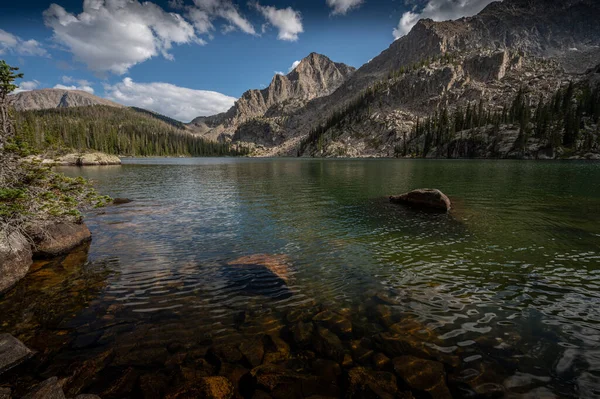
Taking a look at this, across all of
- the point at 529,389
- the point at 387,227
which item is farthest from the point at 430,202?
the point at 529,389

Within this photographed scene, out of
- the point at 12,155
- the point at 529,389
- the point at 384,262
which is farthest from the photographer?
the point at 384,262

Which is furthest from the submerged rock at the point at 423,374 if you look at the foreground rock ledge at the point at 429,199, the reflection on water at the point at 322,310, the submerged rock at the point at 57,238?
the foreground rock ledge at the point at 429,199

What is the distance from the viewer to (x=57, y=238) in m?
16.2

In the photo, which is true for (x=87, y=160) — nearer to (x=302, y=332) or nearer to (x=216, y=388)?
(x=302, y=332)

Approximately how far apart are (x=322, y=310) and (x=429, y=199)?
22077 millimetres

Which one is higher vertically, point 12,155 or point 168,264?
point 12,155

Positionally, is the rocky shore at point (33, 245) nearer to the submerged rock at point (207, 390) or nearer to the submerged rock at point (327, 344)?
the submerged rock at point (207, 390)

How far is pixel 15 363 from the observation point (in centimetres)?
718

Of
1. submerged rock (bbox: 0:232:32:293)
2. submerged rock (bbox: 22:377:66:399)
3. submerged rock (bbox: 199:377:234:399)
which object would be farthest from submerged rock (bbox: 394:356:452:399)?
submerged rock (bbox: 0:232:32:293)

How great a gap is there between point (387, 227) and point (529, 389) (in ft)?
50.5

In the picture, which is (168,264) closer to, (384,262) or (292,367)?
(292,367)

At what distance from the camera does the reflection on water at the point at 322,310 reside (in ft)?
22.9

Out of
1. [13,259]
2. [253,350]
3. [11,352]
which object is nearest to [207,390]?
[253,350]

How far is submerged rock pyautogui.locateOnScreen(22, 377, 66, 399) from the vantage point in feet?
18.4
